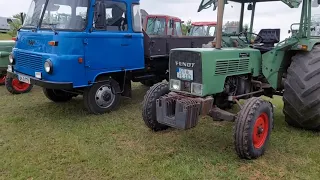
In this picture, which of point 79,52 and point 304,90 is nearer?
point 304,90

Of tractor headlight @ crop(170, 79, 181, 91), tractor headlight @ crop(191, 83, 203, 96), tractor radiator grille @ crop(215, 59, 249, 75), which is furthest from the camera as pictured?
tractor headlight @ crop(170, 79, 181, 91)

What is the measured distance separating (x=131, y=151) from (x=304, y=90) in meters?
2.56

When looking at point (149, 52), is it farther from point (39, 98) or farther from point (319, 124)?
point (319, 124)

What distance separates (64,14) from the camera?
18.5 ft

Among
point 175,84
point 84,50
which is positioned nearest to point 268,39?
point 175,84

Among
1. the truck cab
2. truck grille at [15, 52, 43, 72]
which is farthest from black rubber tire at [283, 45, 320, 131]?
the truck cab

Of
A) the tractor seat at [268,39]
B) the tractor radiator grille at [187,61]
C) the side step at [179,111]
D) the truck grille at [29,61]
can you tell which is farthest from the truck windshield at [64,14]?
the tractor seat at [268,39]

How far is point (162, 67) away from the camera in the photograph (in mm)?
7551

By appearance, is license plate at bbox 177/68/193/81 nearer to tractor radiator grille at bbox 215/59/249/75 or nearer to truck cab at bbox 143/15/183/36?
tractor radiator grille at bbox 215/59/249/75

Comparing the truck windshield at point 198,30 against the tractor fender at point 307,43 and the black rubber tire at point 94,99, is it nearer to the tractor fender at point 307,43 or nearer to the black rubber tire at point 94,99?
the black rubber tire at point 94,99

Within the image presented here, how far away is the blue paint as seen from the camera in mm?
5309

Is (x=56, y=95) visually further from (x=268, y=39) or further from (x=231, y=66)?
(x=268, y=39)

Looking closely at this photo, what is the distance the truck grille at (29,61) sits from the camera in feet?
18.0

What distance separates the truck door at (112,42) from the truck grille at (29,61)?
0.82m
